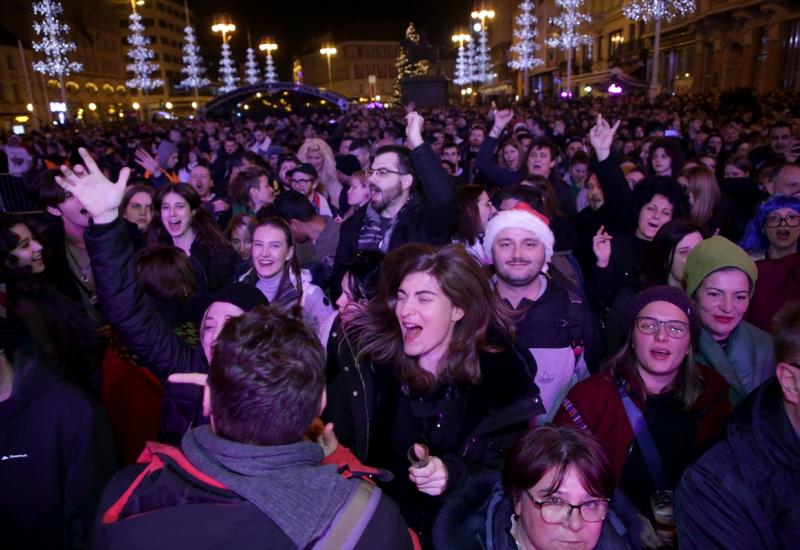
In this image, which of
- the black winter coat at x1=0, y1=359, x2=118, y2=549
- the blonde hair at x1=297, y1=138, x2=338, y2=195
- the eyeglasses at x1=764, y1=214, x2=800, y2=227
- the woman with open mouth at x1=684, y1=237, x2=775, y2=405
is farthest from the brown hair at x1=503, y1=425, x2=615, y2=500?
the blonde hair at x1=297, y1=138, x2=338, y2=195

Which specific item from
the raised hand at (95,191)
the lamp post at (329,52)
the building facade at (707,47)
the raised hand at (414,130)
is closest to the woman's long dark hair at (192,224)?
the raised hand at (414,130)

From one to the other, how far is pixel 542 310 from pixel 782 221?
7.18ft

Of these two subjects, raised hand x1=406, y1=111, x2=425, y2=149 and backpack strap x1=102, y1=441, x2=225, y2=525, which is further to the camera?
raised hand x1=406, y1=111, x2=425, y2=149

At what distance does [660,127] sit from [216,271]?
1199 centimetres

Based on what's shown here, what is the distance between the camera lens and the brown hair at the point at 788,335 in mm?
2006

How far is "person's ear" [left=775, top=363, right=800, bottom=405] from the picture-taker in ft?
6.35

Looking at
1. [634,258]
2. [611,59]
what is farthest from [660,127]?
[611,59]

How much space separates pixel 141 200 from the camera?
5.61 m

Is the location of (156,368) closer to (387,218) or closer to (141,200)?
(387,218)

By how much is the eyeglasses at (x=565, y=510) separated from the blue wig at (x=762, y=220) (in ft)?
11.0

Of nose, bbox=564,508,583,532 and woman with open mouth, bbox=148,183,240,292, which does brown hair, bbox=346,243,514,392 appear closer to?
nose, bbox=564,508,583,532

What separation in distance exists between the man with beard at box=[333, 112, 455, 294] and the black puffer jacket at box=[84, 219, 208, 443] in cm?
183

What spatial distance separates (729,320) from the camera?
320cm

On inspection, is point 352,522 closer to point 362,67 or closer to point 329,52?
point 329,52
